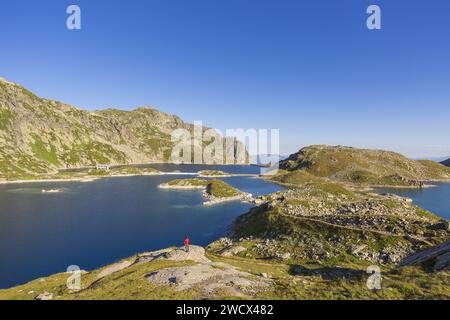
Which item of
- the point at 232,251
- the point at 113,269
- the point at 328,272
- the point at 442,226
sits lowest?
the point at 232,251

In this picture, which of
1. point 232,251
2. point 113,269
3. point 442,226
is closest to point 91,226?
point 232,251

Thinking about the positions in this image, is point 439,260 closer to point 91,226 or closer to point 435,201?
point 91,226

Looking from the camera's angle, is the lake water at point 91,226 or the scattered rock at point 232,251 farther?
the lake water at point 91,226

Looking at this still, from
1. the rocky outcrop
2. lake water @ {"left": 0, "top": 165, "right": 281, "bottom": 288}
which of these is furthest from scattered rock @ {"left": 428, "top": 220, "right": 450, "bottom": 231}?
lake water @ {"left": 0, "top": 165, "right": 281, "bottom": 288}

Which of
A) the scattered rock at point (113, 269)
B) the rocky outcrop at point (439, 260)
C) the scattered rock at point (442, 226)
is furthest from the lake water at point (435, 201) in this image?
the scattered rock at point (113, 269)

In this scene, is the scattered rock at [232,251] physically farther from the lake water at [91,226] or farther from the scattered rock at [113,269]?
the scattered rock at [113,269]

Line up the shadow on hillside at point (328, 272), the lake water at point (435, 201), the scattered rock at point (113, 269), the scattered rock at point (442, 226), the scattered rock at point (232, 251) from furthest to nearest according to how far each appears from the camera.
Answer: the lake water at point (435, 201) < the scattered rock at point (232, 251) < the scattered rock at point (442, 226) < the scattered rock at point (113, 269) < the shadow on hillside at point (328, 272)

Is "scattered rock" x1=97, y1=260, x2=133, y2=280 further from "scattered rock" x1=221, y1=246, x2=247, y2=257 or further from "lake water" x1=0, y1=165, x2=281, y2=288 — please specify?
"scattered rock" x1=221, y1=246, x2=247, y2=257

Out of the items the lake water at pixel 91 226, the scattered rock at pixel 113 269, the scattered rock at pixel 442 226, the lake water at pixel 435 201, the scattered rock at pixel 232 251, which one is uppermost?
the scattered rock at pixel 442 226
